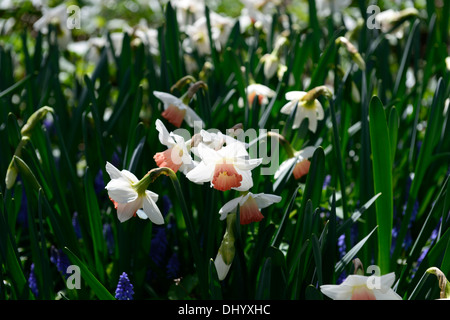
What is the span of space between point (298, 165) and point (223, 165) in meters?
0.36

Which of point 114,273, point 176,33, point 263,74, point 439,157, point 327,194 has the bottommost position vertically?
point 114,273

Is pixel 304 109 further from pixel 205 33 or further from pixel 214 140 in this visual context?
pixel 205 33

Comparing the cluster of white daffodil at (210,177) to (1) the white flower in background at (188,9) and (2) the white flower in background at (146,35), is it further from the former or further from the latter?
(1) the white flower in background at (188,9)

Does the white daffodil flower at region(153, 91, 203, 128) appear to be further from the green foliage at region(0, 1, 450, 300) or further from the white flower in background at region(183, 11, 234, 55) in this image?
the white flower in background at region(183, 11, 234, 55)

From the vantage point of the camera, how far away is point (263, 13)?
272cm

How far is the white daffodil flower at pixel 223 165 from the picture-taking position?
0.97 metres

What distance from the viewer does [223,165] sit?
38.7 inches

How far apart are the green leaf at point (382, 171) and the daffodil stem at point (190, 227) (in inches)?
16.0

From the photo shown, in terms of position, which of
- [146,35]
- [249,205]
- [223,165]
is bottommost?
[249,205]

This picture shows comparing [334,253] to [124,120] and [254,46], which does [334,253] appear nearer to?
[124,120]

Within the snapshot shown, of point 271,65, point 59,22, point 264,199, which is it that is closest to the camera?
point 264,199

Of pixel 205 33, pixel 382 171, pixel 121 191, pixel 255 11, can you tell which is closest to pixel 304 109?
pixel 382 171
